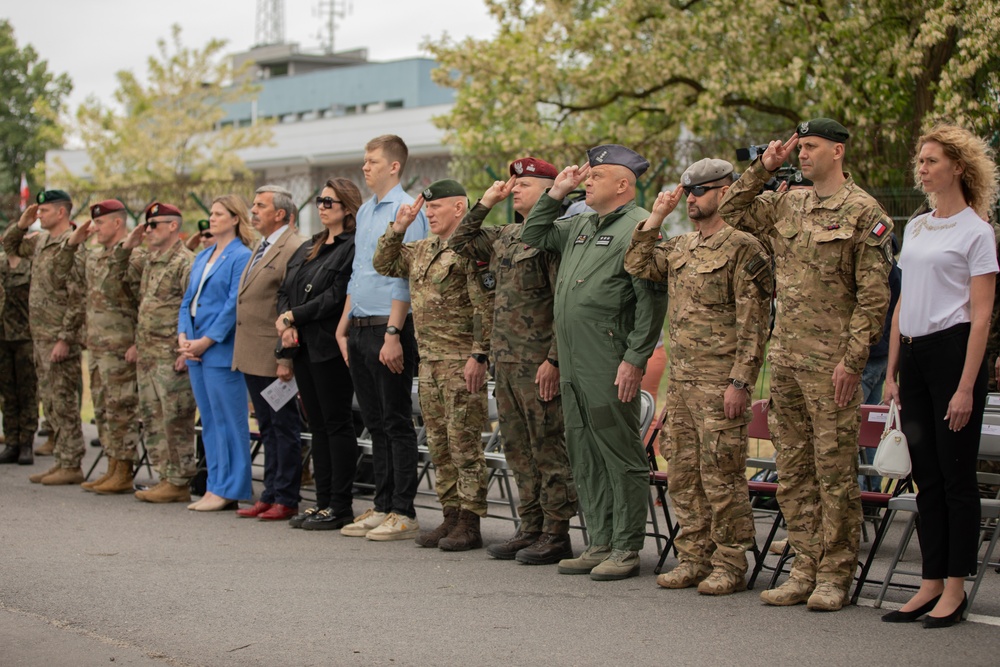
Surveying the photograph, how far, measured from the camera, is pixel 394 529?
26.6 feet

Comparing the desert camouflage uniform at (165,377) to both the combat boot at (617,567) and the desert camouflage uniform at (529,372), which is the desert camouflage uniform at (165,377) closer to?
the desert camouflage uniform at (529,372)

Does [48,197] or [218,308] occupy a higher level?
[48,197]

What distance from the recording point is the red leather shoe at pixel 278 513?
29.2 feet

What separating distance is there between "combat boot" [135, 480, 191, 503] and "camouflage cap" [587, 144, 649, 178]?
4.55m

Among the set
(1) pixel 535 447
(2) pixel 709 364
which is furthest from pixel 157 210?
(2) pixel 709 364

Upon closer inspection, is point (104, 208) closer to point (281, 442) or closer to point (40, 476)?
point (40, 476)

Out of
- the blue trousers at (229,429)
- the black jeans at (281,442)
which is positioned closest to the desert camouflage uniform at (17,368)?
the blue trousers at (229,429)

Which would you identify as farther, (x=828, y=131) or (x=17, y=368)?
(x=17, y=368)

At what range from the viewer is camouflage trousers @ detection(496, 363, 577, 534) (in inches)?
281

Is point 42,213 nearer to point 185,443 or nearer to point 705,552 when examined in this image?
point 185,443

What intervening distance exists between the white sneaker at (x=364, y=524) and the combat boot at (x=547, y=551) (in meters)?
1.38

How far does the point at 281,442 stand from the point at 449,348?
1.85 metres

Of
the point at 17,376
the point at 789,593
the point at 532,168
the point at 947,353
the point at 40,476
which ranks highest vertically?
the point at 532,168

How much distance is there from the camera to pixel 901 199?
1081 centimetres
